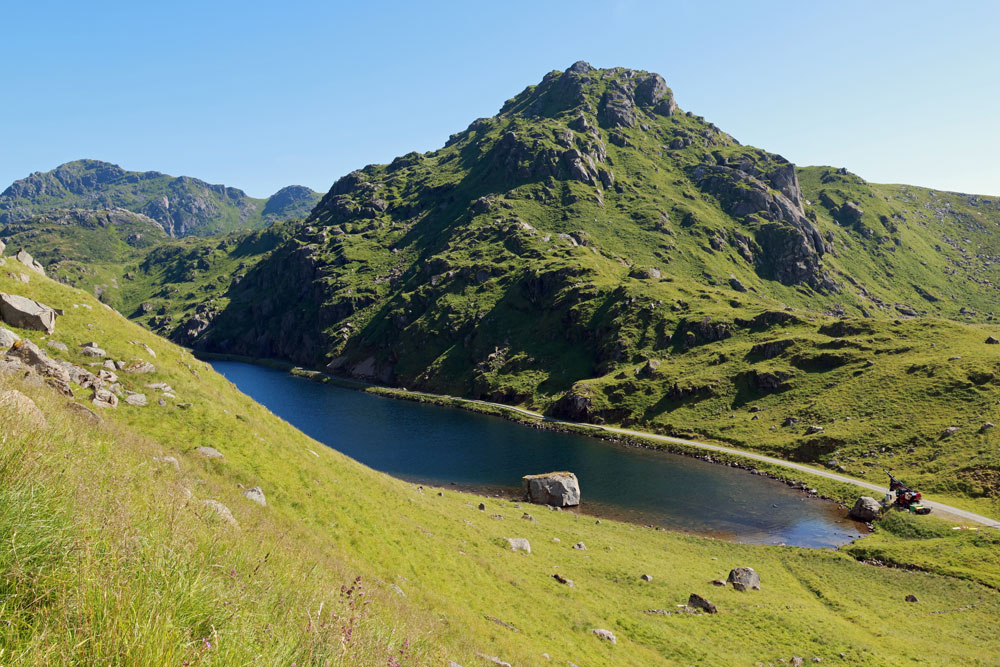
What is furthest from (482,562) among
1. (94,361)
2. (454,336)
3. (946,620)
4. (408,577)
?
(454,336)

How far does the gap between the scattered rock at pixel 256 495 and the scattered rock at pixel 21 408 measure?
10846 mm

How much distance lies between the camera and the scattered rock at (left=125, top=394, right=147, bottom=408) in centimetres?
2309

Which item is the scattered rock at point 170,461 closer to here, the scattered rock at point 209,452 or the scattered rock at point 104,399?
the scattered rock at point 209,452

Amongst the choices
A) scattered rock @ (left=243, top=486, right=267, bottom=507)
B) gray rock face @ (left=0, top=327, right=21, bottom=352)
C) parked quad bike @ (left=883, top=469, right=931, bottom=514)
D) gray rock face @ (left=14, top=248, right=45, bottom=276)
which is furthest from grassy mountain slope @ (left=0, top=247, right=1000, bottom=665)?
gray rock face @ (left=14, top=248, right=45, bottom=276)

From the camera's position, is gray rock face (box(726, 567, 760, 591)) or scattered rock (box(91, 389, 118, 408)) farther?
gray rock face (box(726, 567, 760, 591))

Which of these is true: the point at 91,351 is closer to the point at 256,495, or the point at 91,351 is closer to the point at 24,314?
the point at 24,314

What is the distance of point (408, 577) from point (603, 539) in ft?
96.9

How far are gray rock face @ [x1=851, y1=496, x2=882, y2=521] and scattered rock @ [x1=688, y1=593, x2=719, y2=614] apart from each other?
43.5 meters

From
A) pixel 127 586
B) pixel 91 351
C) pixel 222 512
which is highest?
pixel 127 586

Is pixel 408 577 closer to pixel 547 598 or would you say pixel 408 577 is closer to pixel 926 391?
pixel 547 598

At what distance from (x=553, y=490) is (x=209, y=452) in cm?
4828

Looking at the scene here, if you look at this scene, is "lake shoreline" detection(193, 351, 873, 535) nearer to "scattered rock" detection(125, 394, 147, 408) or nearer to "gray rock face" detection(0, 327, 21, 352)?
"scattered rock" detection(125, 394, 147, 408)

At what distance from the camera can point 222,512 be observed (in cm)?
1262

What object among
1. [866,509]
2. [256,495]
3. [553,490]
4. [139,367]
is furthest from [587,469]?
[139,367]
